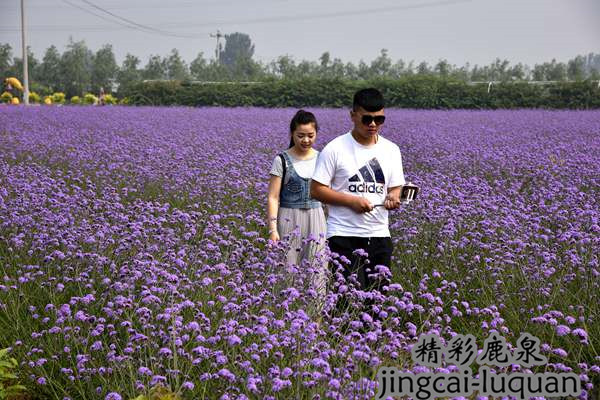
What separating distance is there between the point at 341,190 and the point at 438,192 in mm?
2056

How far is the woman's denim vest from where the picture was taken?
4551mm

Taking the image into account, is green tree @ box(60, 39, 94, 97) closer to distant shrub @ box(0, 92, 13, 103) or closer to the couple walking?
distant shrub @ box(0, 92, 13, 103)

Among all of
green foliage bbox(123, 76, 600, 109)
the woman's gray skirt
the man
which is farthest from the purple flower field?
green foliage bbox(123, 76, 600, 109)

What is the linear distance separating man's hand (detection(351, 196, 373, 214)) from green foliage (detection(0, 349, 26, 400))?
165 centimetres

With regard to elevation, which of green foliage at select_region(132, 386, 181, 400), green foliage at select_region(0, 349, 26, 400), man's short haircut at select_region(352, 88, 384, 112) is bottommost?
green foliage at select_region(0, 349, 26, 400)

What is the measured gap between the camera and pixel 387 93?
1099 inches

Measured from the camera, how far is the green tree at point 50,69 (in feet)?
195

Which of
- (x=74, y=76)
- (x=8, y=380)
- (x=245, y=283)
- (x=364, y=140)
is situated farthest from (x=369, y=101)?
(x=74, y=76)

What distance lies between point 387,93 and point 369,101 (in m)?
24.4

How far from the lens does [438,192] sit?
5.93 m

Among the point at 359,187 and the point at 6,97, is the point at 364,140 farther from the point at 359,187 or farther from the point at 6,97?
the point at 6,97

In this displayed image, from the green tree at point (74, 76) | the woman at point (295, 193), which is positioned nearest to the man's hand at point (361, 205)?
the woman at point (295, 193)

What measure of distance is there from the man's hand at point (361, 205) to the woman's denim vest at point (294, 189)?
2.23ft

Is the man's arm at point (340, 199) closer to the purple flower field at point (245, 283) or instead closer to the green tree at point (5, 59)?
the purple flower field at point (245, 283)
